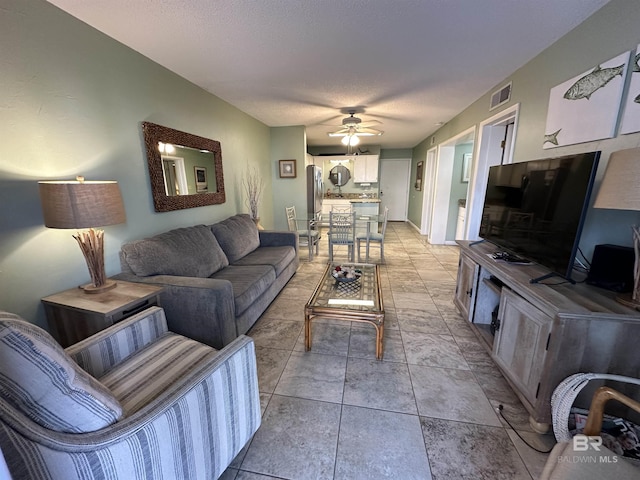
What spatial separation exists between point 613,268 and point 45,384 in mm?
2401

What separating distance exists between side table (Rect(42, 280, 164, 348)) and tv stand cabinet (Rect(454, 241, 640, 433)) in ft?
7.39

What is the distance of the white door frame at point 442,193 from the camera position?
4.82 m

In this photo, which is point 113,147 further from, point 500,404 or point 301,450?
point 500,404

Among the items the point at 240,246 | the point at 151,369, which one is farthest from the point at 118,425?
the point at 240,246

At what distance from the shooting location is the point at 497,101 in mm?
2770

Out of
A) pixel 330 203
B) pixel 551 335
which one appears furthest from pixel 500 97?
pixel 330 203

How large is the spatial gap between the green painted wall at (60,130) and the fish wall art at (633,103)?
3.31 metres

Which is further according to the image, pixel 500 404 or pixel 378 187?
pixel 378 187

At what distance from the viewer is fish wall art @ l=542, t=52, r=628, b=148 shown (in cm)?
148

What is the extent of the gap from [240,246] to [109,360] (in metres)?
1.88

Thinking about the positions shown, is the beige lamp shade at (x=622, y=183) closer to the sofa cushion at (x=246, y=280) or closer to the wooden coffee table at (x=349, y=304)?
the wooden coffee table at (x=349, y=304)

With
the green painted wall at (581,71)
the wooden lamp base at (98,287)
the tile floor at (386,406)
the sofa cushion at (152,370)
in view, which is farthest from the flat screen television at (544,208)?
the wooden lamp base at (98,287)

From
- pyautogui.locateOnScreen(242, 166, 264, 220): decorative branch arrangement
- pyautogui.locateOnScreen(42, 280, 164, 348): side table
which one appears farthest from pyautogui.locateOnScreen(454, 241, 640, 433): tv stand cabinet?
pyautogui.locateOnScreen(242, 166, 264, 220): decorative branch arrangement

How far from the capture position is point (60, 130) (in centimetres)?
163
